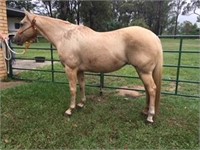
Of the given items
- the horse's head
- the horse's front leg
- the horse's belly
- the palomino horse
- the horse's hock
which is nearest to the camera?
the palomino horse

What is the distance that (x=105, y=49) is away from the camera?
2873 mm

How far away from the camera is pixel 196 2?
3709 cm

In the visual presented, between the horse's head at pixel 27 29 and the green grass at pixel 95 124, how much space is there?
1098mm

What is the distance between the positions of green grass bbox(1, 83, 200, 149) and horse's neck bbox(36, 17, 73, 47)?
1115mm

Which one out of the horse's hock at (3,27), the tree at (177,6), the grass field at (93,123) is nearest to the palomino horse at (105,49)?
the grass field at (93,123)

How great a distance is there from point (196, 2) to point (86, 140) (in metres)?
40.7

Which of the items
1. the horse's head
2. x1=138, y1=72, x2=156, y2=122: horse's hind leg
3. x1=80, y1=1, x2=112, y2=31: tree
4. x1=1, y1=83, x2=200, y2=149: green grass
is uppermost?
x1=80, y1=1, x2=112, y2=31: tree

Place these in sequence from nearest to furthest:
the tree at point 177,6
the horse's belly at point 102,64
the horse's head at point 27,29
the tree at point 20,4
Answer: the horse's belly at point 102,64 < the horse's head at point 27,29 < the tree at point 20,4 < the tree at point 177,6

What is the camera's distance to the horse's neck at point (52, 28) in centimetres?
313

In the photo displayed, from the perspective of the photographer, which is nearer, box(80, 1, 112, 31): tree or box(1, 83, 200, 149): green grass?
box(1, 83, 200, 149): green grass

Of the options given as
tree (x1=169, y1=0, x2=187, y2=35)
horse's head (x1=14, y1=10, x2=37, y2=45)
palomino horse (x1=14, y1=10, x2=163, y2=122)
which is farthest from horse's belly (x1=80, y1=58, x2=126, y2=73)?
tree (x1=169, y1=0, x2=187, y2=35)

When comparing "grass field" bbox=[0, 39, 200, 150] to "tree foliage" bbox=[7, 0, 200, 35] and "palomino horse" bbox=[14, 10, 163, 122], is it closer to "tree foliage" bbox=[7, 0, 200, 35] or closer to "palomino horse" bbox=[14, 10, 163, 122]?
"palomino horse" bbox=[14, 10, 163, 122]

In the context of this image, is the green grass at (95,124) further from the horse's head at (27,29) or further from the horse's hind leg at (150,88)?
the horse's head at (27,29)

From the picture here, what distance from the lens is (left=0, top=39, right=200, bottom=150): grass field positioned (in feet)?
8.29
